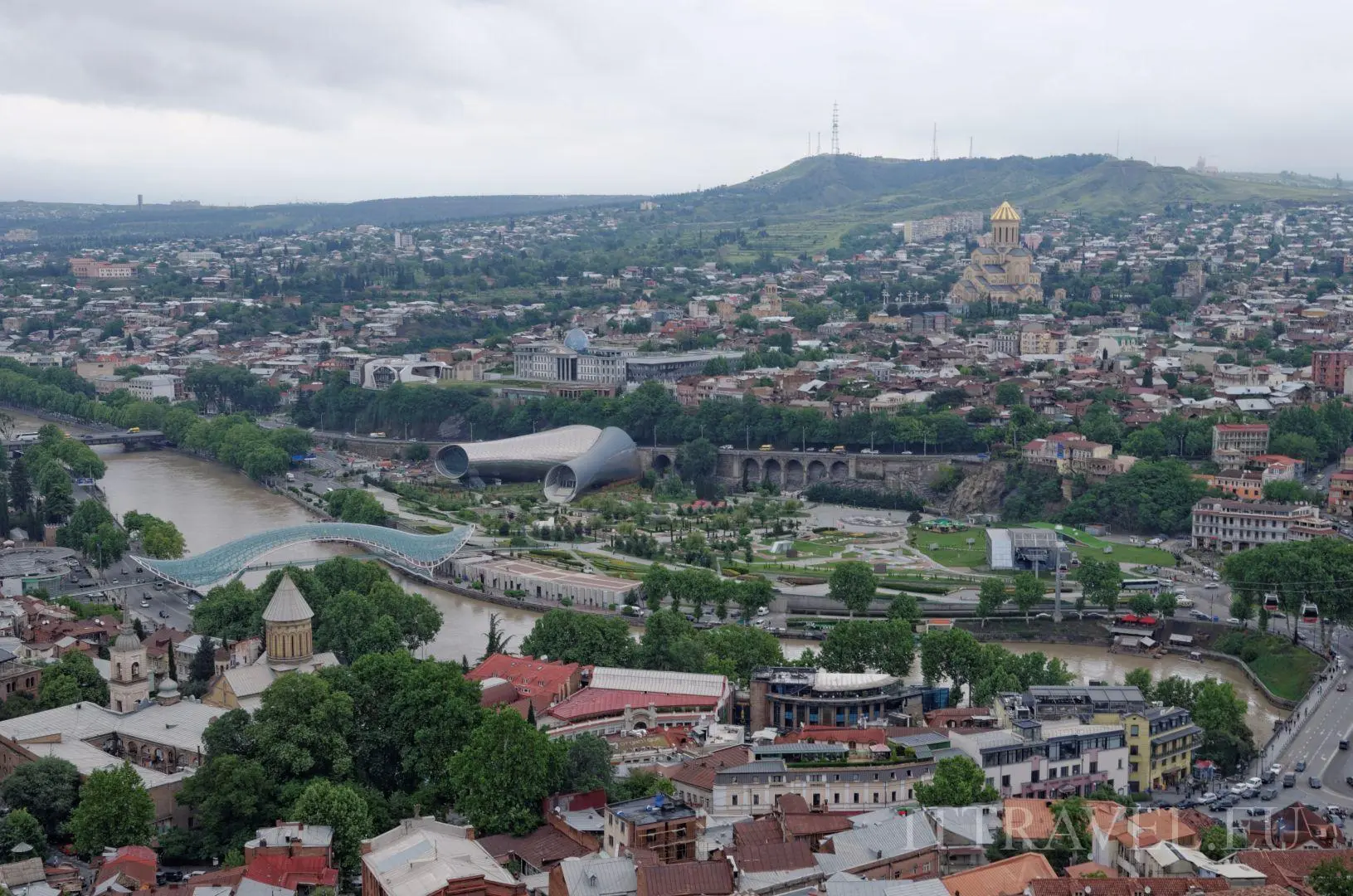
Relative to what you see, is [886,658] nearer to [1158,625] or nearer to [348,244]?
[1158,625]

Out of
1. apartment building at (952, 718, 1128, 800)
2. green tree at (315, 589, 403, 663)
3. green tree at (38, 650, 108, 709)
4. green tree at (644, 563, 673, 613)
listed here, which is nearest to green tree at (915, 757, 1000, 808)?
apartment building at (952, 718, 1128, 800)

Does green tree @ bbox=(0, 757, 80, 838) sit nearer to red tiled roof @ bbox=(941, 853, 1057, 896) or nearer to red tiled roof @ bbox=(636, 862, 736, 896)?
red tiled roof @ bbox=(636, 862, 736, 896)

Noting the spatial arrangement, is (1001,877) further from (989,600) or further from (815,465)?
(815,465)

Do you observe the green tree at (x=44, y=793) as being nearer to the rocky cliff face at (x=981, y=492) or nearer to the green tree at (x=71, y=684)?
the green tree at (x=71, y=684)

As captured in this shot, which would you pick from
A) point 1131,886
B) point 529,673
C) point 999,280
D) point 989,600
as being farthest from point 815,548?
point 999,280

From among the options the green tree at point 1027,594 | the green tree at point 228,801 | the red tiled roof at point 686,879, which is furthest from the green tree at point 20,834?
the green tree at point 1027,594

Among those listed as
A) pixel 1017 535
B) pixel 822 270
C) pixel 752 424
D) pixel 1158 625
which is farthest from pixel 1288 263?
pixel 1158 625
